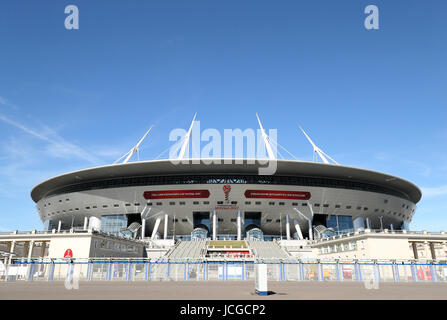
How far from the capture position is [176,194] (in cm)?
6531

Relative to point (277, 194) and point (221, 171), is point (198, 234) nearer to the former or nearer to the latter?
point (221, 171)

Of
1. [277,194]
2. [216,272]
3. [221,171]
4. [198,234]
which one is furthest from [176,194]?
[216,272]

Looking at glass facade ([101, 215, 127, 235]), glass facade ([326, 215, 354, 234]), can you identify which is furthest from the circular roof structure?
glass facade ([326, 215, 354, 234])

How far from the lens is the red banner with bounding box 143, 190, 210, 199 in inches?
2552

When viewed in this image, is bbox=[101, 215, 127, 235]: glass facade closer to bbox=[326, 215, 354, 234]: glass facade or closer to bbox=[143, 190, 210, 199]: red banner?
bbox=[143, 190, 210, 199]: red banner

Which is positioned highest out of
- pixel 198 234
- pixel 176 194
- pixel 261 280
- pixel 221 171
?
pixel 221 171

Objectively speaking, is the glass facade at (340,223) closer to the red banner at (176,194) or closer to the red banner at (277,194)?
the red banner at (277,194)

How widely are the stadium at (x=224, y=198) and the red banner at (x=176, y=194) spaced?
0.67 feet

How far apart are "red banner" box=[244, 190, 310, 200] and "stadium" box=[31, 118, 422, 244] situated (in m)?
0.20

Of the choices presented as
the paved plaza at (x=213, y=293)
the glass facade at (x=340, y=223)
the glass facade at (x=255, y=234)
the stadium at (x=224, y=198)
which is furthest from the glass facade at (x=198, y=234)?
the paved plaza at (x=213, y=293)

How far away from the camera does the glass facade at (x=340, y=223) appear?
7000 cm

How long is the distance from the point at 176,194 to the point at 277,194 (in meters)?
20.8
